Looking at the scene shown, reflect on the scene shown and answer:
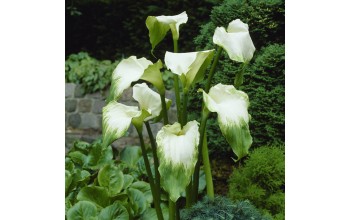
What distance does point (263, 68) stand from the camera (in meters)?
2.94

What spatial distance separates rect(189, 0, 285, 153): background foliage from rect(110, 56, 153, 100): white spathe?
95cm

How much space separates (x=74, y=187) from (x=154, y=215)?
0.56 metres

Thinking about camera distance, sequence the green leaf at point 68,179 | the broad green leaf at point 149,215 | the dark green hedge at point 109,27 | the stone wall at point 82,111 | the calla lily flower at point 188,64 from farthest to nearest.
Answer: the dark green hedge at point 109,27
the stone wall at point 82,111
the green leaf at point 68,179
the broad green leaf at point 149,215
the calla lily flower at point 188,64

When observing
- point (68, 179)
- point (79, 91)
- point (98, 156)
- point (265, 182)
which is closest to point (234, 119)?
point (265, 182)

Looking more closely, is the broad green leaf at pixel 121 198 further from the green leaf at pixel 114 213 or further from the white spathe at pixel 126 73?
the white spathe at pixel 126 73

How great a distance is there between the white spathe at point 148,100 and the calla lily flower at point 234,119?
30cm

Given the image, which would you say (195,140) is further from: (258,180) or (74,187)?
(74,187)

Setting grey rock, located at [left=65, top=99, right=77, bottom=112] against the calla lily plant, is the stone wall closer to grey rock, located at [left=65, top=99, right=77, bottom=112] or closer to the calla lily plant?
grey rock, located at [left=65, top=99, right=77, bottom=112]

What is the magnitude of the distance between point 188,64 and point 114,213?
810mm

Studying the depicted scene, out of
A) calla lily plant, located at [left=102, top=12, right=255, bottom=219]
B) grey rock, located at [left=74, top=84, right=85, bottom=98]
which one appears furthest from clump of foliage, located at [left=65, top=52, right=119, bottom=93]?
calla lily plant, located at [left=102, top=12, right=255, bottom=219]

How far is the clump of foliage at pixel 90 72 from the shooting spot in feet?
15.8

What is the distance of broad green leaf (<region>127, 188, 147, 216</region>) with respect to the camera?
2.60 meters

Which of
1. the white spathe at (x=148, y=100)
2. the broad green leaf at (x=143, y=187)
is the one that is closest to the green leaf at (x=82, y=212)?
the broad green leaf at (x=143, y=187)

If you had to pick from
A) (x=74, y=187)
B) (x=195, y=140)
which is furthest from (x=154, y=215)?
(x=195, y=140)
